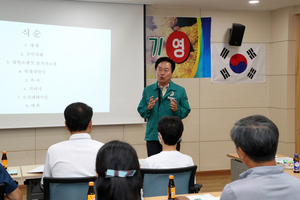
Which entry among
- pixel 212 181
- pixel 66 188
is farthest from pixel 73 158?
pixel 212 181

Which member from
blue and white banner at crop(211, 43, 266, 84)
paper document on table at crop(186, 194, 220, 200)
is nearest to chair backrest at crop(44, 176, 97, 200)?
paper document on table at crop(186, 194, 220, 200)

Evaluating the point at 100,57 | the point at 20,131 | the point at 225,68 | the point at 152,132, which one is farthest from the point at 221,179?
the point at 20,131

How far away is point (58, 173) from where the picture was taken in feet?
6.55

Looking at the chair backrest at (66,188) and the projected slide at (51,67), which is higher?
the projected slide at (51,67)

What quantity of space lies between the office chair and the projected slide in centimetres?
284

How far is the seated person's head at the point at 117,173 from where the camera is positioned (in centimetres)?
112

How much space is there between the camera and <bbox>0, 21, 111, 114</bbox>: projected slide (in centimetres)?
430

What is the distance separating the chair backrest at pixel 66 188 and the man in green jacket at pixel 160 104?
161 centimetres

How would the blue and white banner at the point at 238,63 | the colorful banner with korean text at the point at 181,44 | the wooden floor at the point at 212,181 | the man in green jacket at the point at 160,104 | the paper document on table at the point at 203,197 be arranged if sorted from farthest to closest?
the blue and white banner at the point at 238,63 < the colorful banner with korean text at the point at 181,44 < the wooden floor at the point at 212,181 < the man in green jacket at the point at 160,104 < the paper document on table at the point at 203,197

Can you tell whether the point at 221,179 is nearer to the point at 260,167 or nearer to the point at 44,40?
the point at 44,40

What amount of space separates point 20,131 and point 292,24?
4.67 m

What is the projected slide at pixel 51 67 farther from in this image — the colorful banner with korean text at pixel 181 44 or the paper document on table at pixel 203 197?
the paper document on table at pixel 203 197

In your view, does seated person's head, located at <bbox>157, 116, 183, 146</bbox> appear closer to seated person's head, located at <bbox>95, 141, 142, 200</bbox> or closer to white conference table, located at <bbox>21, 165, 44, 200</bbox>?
white conference table, located at <bbox>21, 165, 44, 200</bbox>

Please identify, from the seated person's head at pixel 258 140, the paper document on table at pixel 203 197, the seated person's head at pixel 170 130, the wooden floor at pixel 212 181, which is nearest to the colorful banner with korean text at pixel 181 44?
the wooden floor at pixel 212 181
